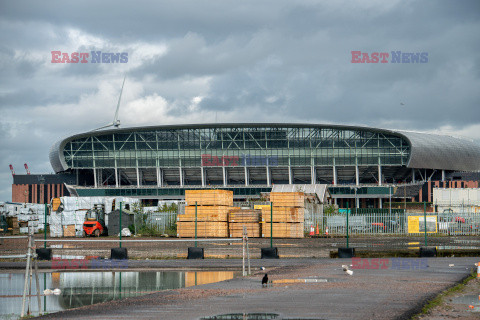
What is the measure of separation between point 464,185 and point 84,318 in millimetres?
114549

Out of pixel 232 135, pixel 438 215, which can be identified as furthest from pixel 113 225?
pixel 232 135

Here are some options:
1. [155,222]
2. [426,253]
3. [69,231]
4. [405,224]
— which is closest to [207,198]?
[155,222]

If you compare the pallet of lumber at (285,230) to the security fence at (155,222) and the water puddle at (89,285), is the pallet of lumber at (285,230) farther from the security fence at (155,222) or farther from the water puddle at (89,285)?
the water puddle at (89,285)

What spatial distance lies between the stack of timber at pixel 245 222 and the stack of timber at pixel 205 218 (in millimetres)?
510

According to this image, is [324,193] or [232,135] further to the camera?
[232,135]

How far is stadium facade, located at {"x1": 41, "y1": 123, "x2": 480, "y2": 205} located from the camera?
114m

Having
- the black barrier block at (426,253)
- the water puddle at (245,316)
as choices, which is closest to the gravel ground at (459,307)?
the water puddle at (245,316)

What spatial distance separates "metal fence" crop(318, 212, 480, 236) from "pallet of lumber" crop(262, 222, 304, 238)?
2.50 m

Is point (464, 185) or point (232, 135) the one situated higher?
point (232, 135)

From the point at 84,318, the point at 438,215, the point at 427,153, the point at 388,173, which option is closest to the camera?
the point at 84,318

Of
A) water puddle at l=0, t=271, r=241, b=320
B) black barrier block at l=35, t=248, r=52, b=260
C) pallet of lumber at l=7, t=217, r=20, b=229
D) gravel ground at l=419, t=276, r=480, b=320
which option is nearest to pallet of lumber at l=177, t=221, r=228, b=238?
black barrier block at l=35, t=248, r=52, b=260

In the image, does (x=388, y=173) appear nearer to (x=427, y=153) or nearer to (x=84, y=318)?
(x=427, y=153)

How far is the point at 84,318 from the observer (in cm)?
984

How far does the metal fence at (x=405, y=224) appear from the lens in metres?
39.1
